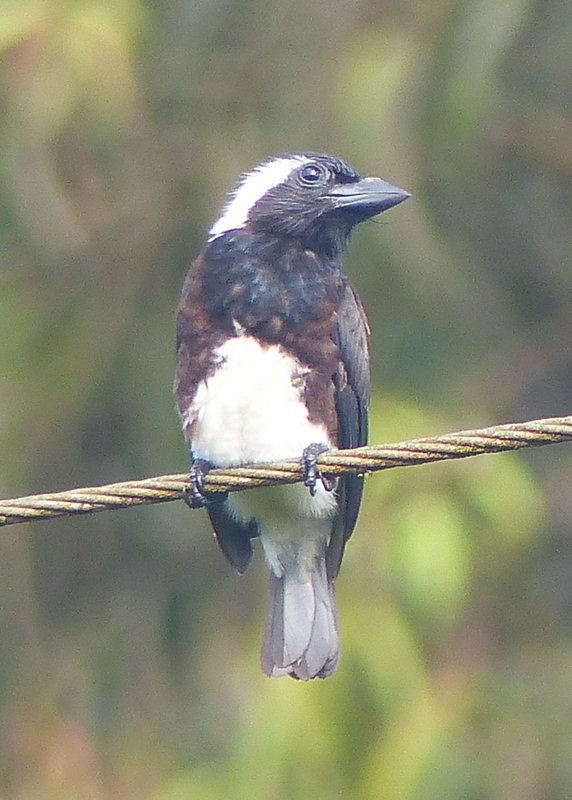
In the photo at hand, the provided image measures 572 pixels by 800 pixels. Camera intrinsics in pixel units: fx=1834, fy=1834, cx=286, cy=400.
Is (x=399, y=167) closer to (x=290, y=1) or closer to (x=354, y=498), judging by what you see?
(x=290, y=1)

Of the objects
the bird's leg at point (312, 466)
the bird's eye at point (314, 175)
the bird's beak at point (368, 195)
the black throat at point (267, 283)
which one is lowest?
the bird's leg at point (312, 466)

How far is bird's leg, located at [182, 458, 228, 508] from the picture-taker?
497cm

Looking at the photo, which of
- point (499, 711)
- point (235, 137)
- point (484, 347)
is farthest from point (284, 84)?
point (499, 711)

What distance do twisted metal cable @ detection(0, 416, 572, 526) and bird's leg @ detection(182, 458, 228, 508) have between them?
2.40 ft

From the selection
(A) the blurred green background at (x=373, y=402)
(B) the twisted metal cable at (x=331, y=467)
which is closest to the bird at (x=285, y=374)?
(B) the twisted metal cable at (x=331, y=467)

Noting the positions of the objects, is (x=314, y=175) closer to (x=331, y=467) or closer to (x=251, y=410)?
(x=251, y=410)

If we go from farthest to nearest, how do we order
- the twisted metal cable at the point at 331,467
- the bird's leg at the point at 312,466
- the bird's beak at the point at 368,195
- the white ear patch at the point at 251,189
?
the white ear patch at the point at 251,189, the bird's beak at the point at 368,195, the bird's leg at the point at 312,466, the twisted metal cable at the point at 331,467

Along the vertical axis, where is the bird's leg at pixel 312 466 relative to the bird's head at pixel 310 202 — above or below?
below

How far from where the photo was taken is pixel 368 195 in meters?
5.52

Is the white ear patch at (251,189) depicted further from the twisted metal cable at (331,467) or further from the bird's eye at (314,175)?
the twisted metal cable at (331,467)

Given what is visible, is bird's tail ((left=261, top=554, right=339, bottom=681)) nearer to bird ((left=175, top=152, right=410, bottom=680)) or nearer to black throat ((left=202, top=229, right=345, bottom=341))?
bird ((left=175, top=152, right=410, bottom=680))

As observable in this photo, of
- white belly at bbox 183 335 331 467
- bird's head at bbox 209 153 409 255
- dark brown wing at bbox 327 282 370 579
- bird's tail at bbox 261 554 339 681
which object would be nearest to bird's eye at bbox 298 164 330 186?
bird's head at bbox 209 153 409 255

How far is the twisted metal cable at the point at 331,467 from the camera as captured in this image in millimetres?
3848

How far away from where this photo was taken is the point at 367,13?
8352 mm
